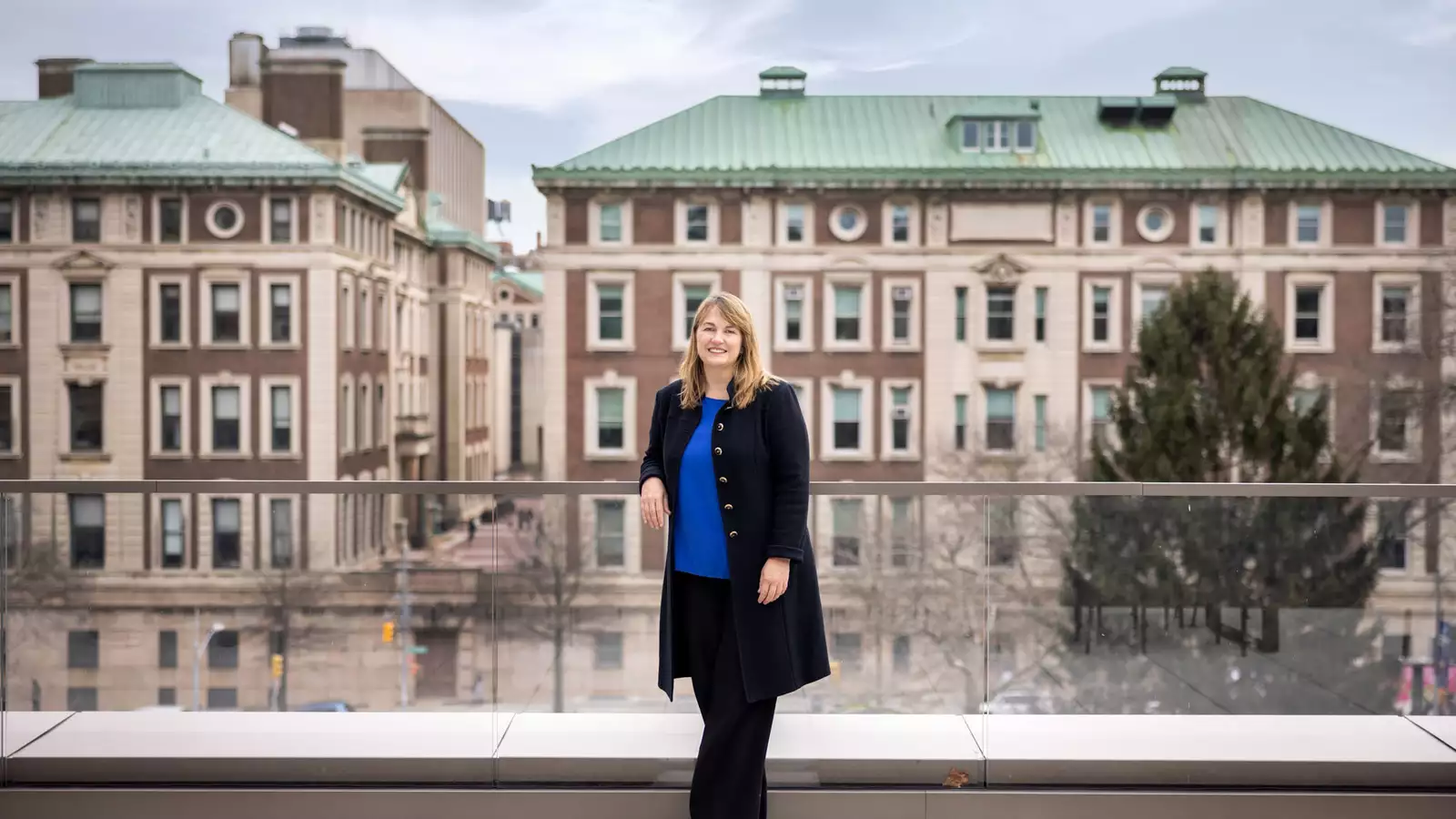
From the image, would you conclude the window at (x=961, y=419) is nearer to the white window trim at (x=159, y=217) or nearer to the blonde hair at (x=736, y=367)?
the white window trim at (x=159, y=217)

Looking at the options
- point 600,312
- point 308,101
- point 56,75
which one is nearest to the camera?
point 600,312

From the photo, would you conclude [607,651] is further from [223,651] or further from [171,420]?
[171,420]

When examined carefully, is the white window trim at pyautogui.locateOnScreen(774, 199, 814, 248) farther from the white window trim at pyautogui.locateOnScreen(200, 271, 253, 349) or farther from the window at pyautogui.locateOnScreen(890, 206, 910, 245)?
the white window trim at pyautogui.locateOnScreen(200, 271, 253, 349)

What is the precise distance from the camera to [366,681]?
3.49 meters

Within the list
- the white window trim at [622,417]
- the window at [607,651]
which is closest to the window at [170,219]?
the white window trim at [622,417]

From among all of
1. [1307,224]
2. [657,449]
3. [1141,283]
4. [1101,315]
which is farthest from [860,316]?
[657,449]

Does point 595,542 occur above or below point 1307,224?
below

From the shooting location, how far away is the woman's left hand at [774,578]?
2.71 meters

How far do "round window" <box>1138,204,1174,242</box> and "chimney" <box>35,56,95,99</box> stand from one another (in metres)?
35.6

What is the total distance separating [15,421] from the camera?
37.1 m

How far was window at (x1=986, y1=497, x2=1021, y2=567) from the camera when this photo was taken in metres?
3.44

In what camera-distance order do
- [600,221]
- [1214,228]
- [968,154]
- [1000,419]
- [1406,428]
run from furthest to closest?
[968,154]
[1000,419]
[1214,228]
[1406,428]
[600,221]

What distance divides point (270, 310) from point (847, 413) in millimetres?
17998

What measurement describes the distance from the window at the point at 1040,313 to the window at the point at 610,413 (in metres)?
13.0
